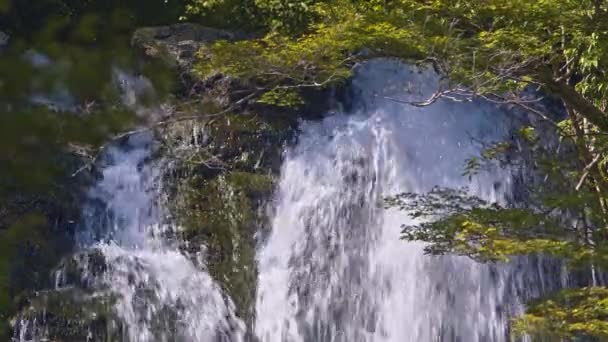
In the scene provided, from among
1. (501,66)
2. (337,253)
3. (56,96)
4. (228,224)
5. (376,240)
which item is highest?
(501,66)

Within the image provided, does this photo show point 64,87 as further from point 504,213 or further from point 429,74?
point 429,74

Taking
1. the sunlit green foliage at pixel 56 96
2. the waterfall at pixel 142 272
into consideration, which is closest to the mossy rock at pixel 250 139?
the waterfall at pixel 142 272

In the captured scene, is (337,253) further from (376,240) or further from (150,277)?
(150,277)

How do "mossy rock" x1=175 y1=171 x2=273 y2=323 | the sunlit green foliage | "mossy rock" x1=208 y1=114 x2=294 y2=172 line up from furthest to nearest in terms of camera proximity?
"mossy rock" x1=208 y1=114 x2=294 y2=172 < "mossy rock" x1=175 y1=171 x2=273 y2=323 < the sunlit green foliage

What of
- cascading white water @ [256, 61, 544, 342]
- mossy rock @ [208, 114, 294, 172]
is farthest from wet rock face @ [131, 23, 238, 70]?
cascading white water @ [256, 61, 544, 342]

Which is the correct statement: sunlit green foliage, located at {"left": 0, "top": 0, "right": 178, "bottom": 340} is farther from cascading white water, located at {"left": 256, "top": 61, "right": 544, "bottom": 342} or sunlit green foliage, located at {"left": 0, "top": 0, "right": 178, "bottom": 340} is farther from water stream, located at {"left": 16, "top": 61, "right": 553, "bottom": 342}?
cascading white water, located at {"left": 256, "top": 61, "right": 544, "bottom": 342}

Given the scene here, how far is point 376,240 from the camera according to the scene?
35.0 ft

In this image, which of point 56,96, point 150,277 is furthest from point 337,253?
point 56,96

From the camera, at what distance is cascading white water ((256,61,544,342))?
9.93m

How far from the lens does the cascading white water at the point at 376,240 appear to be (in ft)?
32.6

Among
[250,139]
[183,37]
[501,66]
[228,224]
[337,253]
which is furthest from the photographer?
[183,37]

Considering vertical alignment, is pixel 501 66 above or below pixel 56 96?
above

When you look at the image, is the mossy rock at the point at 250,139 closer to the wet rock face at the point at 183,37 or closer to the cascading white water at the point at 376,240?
the cascading white water at the point at 376,240

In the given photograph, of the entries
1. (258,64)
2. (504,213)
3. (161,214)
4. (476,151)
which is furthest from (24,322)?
(476,151)
